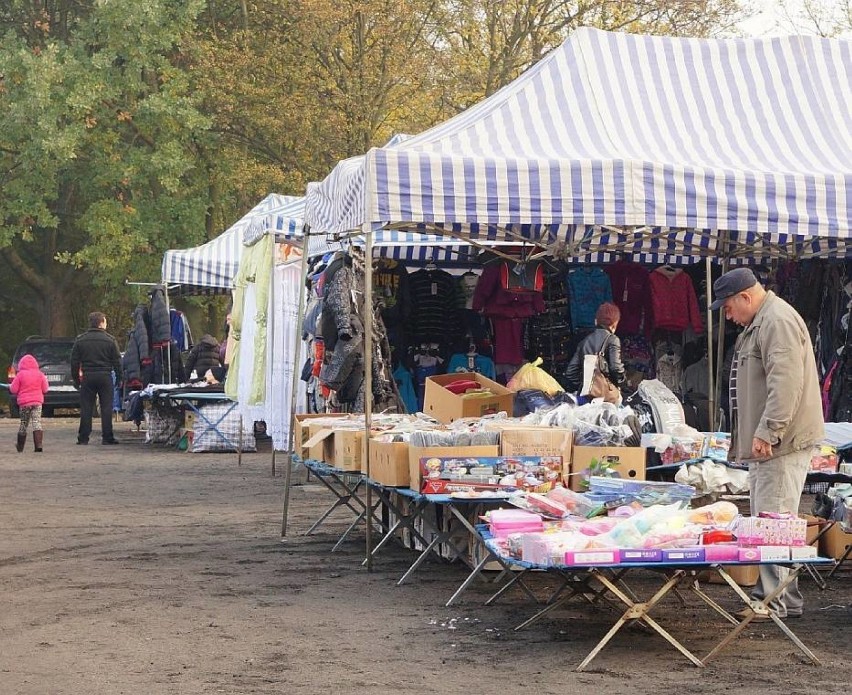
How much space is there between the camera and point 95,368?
22.6 metres

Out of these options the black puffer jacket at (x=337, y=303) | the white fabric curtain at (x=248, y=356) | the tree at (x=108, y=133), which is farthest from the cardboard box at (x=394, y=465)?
the tree at (x=108, y=133)

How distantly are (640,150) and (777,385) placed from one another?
2.60 m

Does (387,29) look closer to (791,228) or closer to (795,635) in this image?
(791,228)

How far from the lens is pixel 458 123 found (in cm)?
1031

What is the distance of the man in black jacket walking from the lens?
22.5 m

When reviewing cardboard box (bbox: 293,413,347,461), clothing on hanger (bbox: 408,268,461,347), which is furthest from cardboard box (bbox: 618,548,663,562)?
clothing on hanger (bbox: 408,268,461,347)

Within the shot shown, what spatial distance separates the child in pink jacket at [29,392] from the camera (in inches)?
815

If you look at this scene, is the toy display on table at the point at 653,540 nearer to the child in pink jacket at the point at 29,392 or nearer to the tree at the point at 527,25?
the child in pink jacket at the point at 29,392

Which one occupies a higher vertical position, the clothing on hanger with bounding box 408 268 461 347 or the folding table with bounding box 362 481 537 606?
the clothing on hanger with bounding box 408 268 461 347

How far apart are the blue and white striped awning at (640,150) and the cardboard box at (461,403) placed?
135 cm

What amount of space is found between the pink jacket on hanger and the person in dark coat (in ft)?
7.99

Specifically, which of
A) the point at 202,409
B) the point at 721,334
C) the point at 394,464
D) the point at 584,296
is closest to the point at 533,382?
the point at 394,464

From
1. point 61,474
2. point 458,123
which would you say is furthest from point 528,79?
point 61,474

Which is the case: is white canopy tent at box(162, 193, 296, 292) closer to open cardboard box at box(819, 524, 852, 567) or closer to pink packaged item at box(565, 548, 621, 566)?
open cardboard box at box(819, 524, 852, 567)
